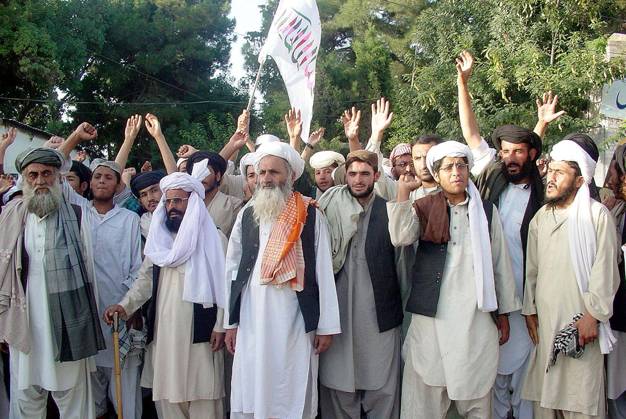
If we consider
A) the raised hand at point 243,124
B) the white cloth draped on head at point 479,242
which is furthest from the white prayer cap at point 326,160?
the white cloth draped on head at point 479,242

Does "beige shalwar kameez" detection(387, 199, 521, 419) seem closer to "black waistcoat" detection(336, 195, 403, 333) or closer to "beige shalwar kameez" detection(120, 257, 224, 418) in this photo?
"black waistcoat" detection(336, 195, 403, 333)

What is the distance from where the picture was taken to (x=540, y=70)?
10156 mm

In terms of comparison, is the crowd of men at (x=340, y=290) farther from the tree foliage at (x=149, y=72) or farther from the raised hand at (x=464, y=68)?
the tree foliage at (x=149, y=72)

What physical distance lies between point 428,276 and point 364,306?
54cm

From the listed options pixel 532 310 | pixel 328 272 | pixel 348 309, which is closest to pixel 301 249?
pixel 328 272

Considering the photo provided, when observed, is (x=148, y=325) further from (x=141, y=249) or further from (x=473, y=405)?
(x=473, y=405)

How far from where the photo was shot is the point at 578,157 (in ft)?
12.1

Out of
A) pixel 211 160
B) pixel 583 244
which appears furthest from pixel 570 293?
pixel 211 160

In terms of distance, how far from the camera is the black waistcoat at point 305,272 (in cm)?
368

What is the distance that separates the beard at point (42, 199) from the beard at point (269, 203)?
1.41 metres

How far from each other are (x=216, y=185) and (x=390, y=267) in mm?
1554

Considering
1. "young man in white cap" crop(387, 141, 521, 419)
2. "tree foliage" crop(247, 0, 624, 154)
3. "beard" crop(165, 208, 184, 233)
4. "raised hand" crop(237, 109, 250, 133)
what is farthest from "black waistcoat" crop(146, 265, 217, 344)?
"tree foliage" crop(247, 0, 624, 154)

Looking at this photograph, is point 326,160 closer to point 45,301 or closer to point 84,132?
point 84,132

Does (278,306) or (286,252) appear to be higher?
(286,252)
